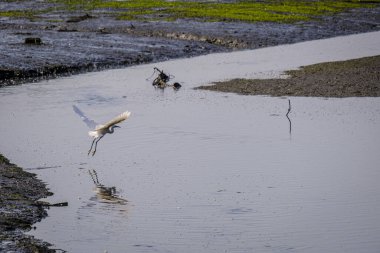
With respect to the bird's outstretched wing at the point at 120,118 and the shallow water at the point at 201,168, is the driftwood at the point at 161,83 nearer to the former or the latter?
the shallow water at the point at 201,168

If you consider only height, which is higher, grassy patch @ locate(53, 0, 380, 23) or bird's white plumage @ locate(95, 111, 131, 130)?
bird's white plumage @ locate(95, 111, 131, 130)

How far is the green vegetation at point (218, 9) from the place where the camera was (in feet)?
169

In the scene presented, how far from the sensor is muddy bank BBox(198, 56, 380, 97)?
1024 inches

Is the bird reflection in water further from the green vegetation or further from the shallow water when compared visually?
the green vegetation

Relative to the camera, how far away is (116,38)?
135ft

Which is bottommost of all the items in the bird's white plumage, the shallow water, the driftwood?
the driftwood

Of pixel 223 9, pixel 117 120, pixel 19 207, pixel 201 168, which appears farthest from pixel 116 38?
pixel 19 207

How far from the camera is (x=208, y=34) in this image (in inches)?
1708

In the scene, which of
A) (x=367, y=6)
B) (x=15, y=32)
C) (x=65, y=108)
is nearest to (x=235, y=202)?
(x=65, y=108)

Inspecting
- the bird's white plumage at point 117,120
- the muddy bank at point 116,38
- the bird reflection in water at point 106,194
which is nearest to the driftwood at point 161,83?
the muddy bank at point 116,38

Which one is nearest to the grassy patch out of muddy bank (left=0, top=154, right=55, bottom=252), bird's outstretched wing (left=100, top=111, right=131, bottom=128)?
bird's outstretched wing (left=100, top=111, right=131, bottom=128)

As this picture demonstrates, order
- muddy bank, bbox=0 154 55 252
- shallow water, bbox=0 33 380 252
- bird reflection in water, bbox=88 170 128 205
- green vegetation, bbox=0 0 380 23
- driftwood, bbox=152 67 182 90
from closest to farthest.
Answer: muddy bank, bbox=0 154 55 252
shallow water, bbox=0 33 380 252
bird reflection in water, bbox=88 170 128 205
driftwood, bbox=152 67 182 90
green vegetation, bbox=0 0 380 23

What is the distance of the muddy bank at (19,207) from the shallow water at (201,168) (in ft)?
0.85

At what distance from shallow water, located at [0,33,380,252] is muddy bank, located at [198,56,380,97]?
3.52ft
